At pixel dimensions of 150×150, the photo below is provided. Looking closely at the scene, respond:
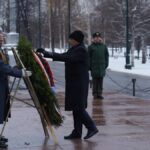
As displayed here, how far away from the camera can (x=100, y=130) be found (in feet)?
34.0

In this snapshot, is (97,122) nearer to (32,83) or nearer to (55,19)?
(32,83)

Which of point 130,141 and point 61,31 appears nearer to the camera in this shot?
point 130,141

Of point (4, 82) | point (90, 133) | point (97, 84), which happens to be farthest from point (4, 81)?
point (97, 84)

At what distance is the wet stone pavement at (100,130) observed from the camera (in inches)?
347

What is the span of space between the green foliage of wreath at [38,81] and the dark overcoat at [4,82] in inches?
21.2

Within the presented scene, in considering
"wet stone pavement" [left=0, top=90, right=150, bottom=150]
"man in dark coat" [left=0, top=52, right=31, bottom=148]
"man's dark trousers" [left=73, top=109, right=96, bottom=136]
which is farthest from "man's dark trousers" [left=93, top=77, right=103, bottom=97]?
"man in dark coat" [left=0, top=52, right=31, bottom=148]

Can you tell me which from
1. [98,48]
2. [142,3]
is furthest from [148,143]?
[142,3]

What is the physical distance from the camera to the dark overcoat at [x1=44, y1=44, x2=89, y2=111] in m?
9.05

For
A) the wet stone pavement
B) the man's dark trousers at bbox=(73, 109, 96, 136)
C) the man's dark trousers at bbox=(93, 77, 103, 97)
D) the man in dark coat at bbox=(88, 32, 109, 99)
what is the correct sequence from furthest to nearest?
1. the man's dark trousers at bbox=(93, 77, 103, 97)
2. the man in dark coat at bbox=(88, 32, 109, 99)
3. the man's dark trousers at bbox=(73, 109, 96, 136)
4. the wet stone pavement

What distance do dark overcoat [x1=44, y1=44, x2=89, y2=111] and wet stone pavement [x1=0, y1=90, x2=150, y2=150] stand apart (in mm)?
652

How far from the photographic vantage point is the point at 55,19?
81.2 metres

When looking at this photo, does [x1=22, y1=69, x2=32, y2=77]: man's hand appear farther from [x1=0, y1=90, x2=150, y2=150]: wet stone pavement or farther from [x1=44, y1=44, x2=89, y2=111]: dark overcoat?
[x1=0, y1=90, x2=150, y2=150]: wet stone pavement

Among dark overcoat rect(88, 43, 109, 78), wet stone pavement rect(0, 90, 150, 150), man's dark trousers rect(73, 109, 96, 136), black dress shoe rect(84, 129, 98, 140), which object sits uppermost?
dark overcoat rect(88, 43, 109, 78)

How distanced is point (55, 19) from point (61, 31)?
331cm
